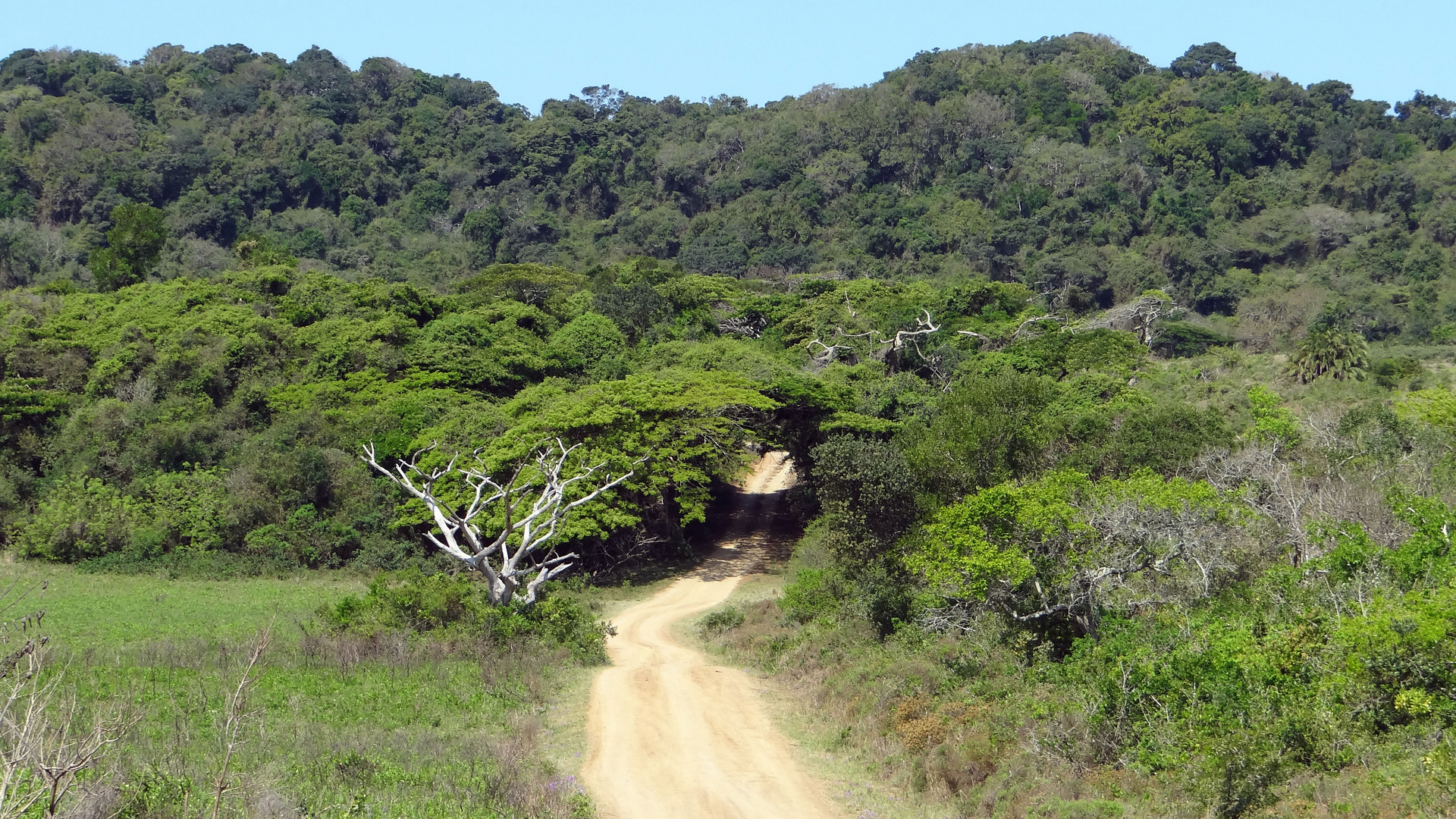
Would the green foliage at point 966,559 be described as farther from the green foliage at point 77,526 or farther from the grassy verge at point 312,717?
the green foliage at point 77,526

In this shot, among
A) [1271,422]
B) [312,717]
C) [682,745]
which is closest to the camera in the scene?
[312,717]

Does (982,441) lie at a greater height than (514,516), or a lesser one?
greater

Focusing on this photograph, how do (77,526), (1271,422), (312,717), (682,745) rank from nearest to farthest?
(312,717) < (682,745) < (1271,422) < (77,526)

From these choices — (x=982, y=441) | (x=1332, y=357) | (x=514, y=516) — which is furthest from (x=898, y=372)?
(x=982, y=441)

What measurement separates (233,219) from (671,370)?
202 ft

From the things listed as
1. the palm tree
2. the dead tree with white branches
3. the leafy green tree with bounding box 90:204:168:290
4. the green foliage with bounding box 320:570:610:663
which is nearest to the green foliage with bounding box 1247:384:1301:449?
the palm tree

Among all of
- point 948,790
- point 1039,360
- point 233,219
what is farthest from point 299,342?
point 233,219

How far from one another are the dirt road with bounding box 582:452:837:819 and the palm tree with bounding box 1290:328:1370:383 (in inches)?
1103

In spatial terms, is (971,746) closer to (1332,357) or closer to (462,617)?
(462,617)

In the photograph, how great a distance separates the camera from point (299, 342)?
39.3 m

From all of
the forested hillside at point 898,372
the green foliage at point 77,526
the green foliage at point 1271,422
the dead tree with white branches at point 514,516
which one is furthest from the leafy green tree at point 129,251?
the green foliage at point 1271,422

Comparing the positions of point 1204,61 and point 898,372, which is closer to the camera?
point 898,372

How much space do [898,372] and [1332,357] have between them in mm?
14975

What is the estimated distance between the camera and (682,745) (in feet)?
46.4
